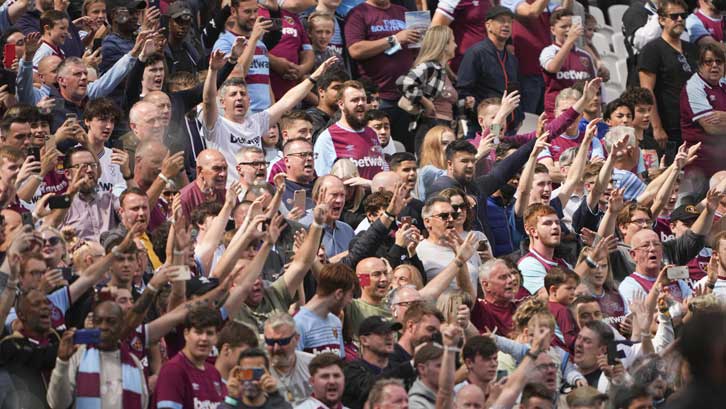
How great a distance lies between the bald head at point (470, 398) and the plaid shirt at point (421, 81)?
5467 mm

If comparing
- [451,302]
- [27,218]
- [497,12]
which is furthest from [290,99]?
Result: [27,218]

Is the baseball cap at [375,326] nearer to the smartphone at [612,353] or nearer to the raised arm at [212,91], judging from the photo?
the smartphone at [612,353]

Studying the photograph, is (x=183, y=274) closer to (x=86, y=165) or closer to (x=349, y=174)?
(x=86, y=165)

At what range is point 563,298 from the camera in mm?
10477

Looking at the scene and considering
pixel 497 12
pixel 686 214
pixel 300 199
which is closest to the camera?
pixel 300 199

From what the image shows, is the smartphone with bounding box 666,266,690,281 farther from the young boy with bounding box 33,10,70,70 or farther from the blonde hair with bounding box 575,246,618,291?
the young boy with bounding box 33,10,70,70

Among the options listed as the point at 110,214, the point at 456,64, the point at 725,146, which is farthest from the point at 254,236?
the point at 456,64

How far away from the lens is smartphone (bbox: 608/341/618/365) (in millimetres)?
9680

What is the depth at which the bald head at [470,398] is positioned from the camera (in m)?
8.33

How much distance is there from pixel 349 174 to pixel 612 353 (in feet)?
8.18

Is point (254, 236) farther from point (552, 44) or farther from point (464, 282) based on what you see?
point (552, 44)

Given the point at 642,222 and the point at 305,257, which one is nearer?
the point at 305,257

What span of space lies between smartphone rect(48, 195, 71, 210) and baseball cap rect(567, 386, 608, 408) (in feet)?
9.66

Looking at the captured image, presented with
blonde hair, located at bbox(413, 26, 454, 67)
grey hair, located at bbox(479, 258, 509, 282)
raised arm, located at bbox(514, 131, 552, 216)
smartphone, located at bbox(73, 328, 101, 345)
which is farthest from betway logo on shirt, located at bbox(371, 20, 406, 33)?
smartphone, located at bbox(73, 328, 101, 345)
